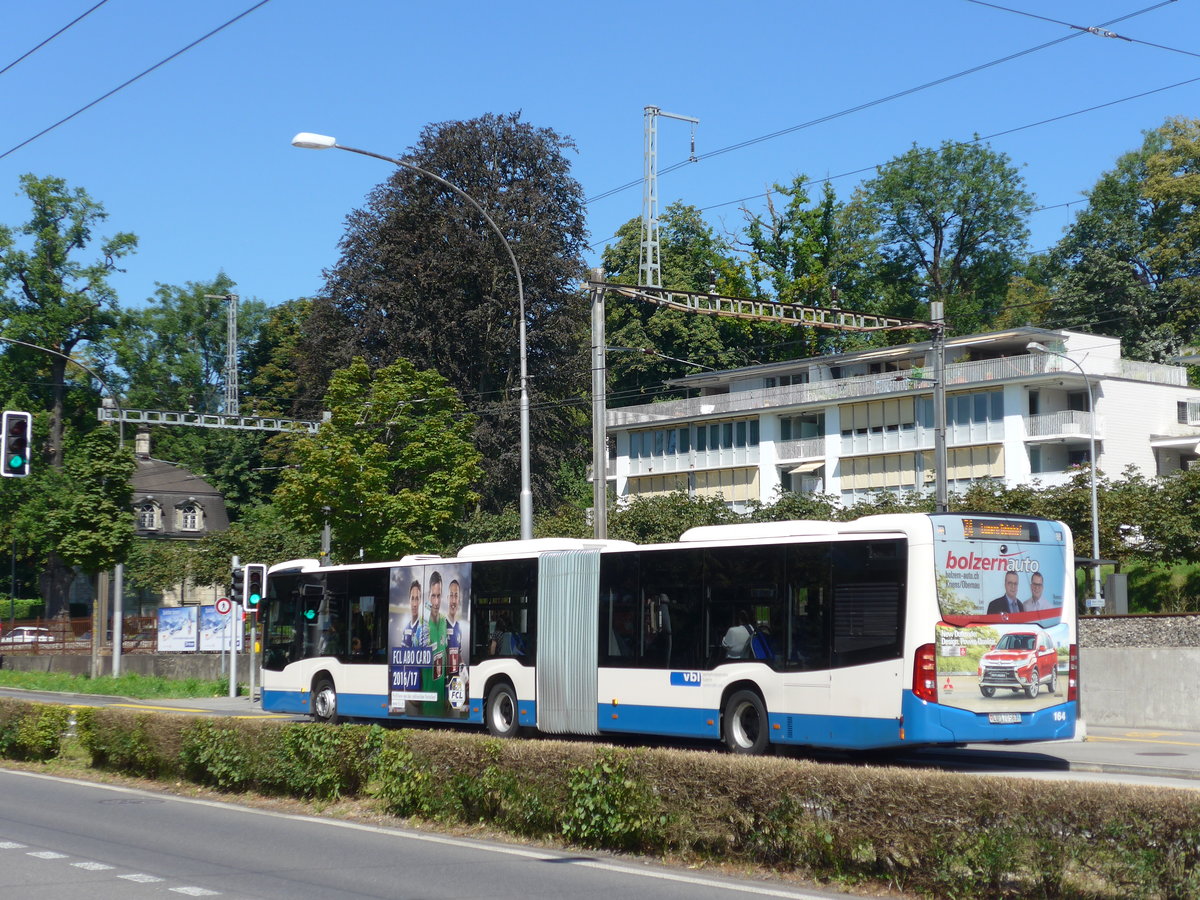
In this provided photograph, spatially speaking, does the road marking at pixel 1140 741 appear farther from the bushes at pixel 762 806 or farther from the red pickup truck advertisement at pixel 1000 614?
the bushes at pixel 762 806

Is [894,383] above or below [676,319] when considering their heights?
below

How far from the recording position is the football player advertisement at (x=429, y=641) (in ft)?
76.9

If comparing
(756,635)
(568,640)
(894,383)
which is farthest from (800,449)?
(756,635)

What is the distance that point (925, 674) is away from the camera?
16141mm

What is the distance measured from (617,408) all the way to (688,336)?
6587 mm

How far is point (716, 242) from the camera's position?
79.0 meters

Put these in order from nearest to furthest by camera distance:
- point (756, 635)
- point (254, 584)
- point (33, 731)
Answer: point (756, 635)
point (33, 731)
point (254, 584)

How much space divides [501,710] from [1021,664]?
345 inches

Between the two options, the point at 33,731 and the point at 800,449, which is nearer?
the point at 33,731

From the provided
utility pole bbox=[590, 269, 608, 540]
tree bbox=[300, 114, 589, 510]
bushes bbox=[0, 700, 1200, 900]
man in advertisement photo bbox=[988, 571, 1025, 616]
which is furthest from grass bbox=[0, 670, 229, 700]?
man in advertisement photo bbox=[988, 571, 1025, 616]

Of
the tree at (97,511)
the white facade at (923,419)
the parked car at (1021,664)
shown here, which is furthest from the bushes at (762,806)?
the white facade at (923,419)

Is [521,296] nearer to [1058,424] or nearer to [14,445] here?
[14,445]

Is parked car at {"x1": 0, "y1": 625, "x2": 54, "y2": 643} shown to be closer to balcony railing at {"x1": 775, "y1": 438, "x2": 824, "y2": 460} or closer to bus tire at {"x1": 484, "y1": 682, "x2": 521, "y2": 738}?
balcony railing at {"x1": 775, "y1": 438, "x2": 824, "y2": 460}

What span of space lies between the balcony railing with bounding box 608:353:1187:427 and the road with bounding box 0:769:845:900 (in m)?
48.0
